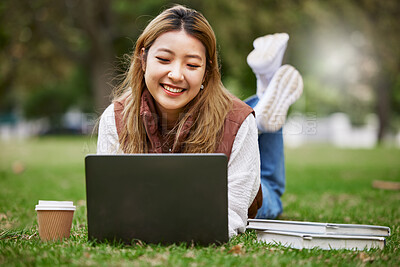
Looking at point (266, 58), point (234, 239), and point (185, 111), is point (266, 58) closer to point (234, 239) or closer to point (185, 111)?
point (185, 111)

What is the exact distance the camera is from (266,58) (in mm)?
4180

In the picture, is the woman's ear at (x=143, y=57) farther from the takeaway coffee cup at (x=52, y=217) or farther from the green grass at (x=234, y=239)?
the takeaway coffee cup at (x=52, y=217)

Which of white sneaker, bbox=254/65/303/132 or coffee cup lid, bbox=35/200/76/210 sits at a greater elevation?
white sneaker, bbox=254/65/303/132

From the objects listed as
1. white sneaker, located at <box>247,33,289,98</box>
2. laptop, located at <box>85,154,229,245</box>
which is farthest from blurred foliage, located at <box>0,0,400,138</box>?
laptop, located at <box>85,154,229,245</box>

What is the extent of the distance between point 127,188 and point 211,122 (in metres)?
0.84

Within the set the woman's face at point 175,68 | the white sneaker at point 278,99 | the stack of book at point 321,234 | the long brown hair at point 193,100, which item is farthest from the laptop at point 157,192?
the white sneaker at point 278,99

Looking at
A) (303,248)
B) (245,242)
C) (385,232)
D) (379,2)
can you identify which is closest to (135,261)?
(245,242)

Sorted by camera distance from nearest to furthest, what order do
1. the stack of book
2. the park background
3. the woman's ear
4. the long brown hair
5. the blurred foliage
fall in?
1. the park background
2. the stack of book
3. the long brown hair
4. the woman's ear
5. the blurred foliage

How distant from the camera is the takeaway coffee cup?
2688 millimetres

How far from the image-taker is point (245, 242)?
2.69 m

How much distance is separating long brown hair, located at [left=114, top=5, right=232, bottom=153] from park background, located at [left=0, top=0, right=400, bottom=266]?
65 cm

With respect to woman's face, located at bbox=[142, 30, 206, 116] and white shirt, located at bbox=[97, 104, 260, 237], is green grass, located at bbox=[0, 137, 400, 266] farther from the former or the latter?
woman's face, located at bbox=[142, 30, 206, 116]

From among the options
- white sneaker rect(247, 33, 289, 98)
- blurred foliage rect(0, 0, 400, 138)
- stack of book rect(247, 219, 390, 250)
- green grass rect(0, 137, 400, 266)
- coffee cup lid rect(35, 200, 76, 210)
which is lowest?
green grass rect(0, 137, 400, 266)

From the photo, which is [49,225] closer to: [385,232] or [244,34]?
[385,232]
